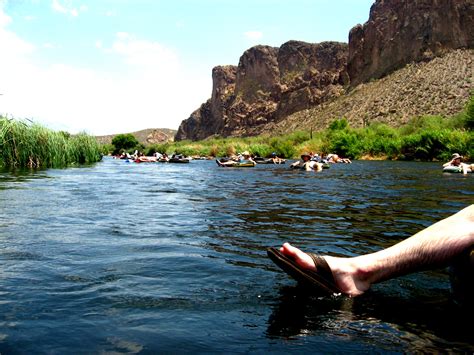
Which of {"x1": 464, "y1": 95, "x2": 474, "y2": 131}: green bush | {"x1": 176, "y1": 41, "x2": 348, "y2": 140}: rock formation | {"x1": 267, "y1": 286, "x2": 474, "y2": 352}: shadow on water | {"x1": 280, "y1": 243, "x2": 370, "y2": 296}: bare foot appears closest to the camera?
{"x1": 267, "y1": 286, "x2": 474, "y2": 352}: shadow on water

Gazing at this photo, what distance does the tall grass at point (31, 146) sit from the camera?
21.1 m

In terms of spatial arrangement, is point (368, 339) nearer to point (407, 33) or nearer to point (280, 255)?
point (280, 255)

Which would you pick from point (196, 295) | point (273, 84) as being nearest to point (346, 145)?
point (196, 295)

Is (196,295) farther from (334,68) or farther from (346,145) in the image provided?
(334,68)

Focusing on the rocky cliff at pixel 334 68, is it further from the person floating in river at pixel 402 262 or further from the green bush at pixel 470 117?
the person floating in river at pixel 402 262

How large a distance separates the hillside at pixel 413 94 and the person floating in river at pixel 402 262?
6664 centimetres

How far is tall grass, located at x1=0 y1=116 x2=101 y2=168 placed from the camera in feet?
69.3

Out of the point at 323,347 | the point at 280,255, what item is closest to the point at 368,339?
the point at 323,347

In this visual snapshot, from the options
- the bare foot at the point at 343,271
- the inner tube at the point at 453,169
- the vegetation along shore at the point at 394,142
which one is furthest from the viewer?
the vegetation along shore at the point at 394,142

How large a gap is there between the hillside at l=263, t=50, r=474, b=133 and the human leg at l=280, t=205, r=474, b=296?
66.6 metres

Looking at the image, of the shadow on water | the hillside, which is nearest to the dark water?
the shadow on water

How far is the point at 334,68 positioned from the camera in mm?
143750

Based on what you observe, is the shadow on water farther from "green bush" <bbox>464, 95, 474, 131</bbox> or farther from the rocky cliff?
the rocky cliff

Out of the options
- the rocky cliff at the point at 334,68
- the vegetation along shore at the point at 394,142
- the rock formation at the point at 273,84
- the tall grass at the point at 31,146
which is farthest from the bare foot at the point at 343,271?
the rock formation at the point at 273,84
